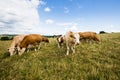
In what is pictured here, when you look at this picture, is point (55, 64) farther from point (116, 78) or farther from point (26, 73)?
point (116, 78)

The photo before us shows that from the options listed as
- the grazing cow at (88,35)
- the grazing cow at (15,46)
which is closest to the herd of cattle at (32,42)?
the grazing cow at (15,46)

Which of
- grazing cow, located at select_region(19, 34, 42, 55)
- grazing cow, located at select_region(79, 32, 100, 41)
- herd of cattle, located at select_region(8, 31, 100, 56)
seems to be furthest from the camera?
grazing cow, located at select_region(79, 32, 100, 41)

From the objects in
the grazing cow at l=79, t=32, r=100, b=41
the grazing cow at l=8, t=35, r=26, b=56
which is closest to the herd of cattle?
the grazing cow at l=8, t=35, r=26, b=56

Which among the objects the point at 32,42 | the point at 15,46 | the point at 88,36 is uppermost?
the point at 88,36

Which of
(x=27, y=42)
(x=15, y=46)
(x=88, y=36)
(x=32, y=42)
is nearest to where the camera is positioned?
(x=27, y=42)

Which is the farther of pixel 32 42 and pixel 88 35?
pixel 88 35

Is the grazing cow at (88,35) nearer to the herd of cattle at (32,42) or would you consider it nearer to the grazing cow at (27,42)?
the herd of cattle at (32,42)

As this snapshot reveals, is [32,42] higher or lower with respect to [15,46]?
higher

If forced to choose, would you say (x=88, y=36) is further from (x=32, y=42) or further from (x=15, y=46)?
(x=15, y=46)

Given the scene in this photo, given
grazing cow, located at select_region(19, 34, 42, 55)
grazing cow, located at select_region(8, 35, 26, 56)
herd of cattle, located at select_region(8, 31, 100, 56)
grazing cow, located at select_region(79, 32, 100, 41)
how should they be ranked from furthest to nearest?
grazing cow, located at select_region(79, 32, 100, 41), grazing cow, located at select_region(8, 35, 26, 56), grazing cow, located at select_region(19, 34, 42, 55), herd of cattle, located at select_region(8, 31, 100, 56)

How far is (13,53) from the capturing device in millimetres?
16328

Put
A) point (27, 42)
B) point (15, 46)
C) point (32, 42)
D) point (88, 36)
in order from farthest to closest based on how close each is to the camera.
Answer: point (88, 36) < point (15, 46) < point (32, 42) < point (27, 42)

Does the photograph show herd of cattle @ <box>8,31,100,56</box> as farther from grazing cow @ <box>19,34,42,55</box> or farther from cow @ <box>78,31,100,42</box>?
cow @ <box>78,31,100,42</box>

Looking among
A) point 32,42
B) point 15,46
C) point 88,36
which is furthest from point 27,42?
point 88,36
